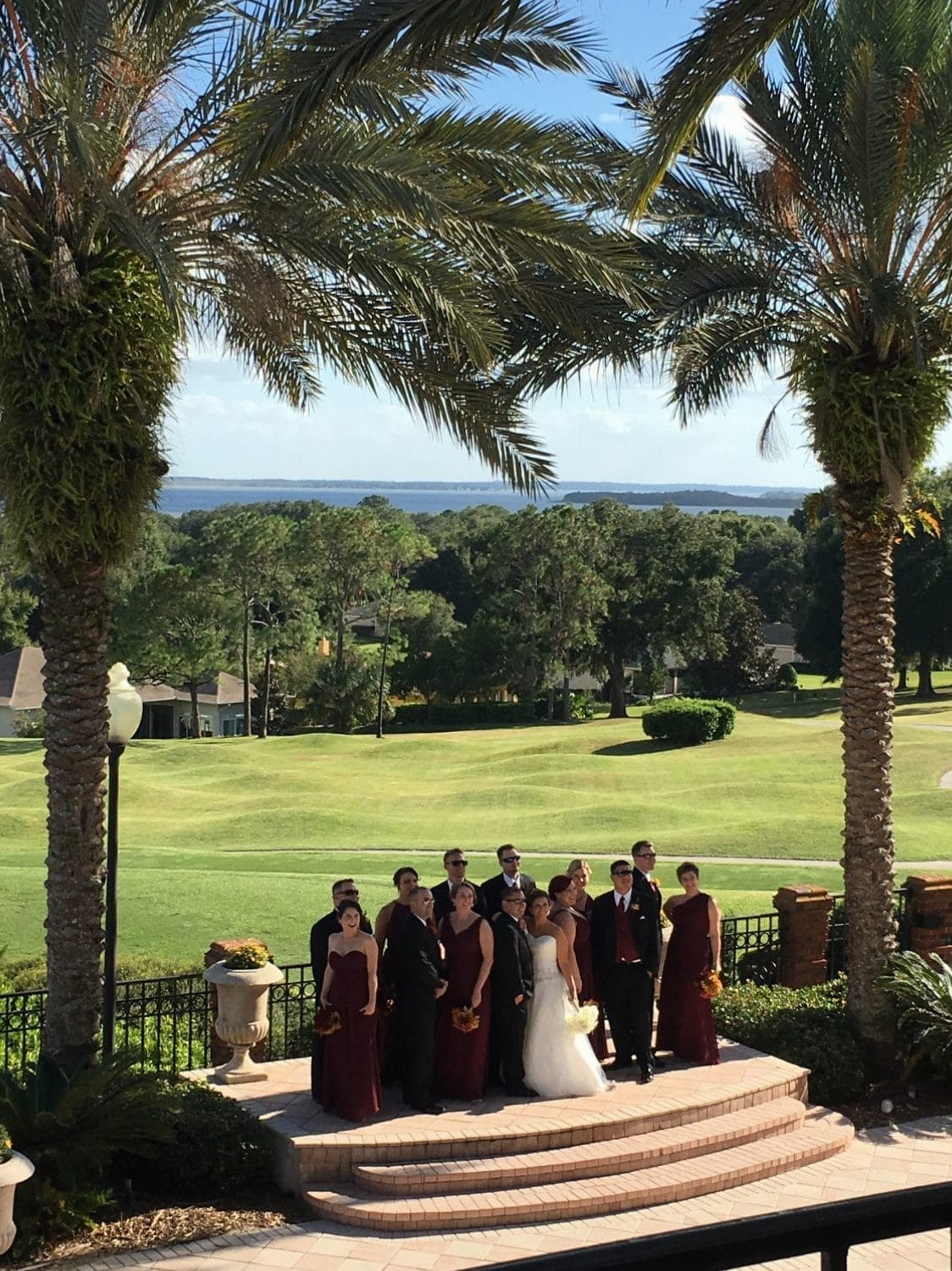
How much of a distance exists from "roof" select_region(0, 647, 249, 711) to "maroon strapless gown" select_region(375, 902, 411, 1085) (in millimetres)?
53182

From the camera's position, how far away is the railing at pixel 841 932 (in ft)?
50.4

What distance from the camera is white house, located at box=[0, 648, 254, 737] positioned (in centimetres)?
6694

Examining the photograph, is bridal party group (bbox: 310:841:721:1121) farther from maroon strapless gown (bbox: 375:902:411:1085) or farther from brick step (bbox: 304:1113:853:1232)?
brick step (bbox: 304:1113:853:1232)

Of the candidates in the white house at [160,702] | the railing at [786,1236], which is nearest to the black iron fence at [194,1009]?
the railing at [786,1236]

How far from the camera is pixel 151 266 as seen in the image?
10352 mm

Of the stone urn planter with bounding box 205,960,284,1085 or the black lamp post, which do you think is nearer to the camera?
the black lamp post

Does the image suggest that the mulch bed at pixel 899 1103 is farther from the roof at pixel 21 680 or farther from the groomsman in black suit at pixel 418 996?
the roof at pixel 21 680

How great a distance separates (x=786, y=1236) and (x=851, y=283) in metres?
11.0

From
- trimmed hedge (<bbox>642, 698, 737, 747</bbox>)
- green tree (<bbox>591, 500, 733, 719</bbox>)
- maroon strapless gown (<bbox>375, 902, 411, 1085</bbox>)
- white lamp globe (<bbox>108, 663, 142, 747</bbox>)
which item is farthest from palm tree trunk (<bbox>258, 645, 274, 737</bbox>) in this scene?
white lamp globe (<bbox>108, 663, 142, 747</bbox>)

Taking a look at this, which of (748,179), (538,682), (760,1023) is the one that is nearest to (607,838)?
(760,1023)

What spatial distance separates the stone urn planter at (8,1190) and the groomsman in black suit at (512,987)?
3757 mm

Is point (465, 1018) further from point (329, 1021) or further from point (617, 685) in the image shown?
point (617, 685)

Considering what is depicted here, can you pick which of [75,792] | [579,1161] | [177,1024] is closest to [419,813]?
[177,1024]

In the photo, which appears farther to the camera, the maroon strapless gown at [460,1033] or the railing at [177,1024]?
the railing at [177,1024]
